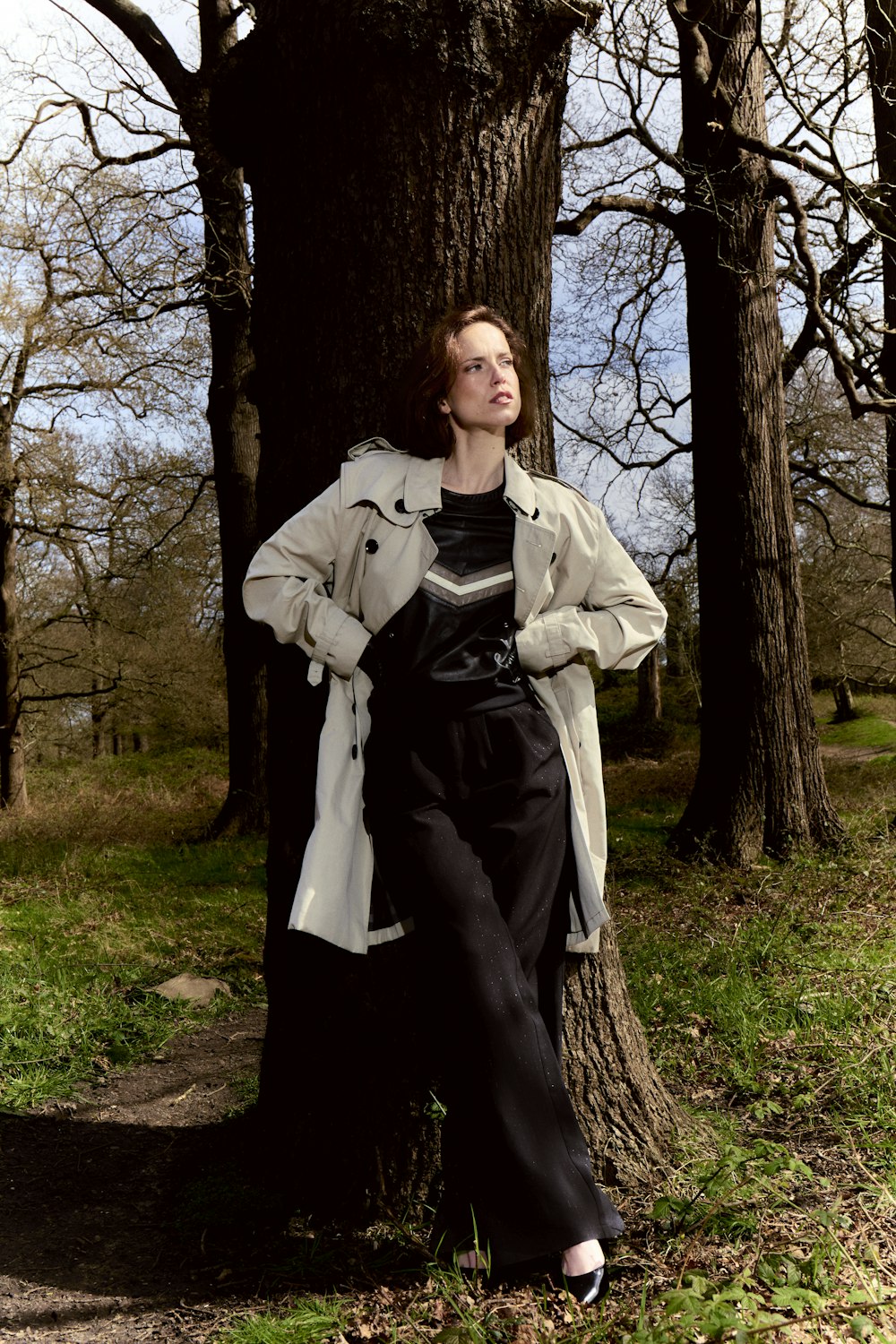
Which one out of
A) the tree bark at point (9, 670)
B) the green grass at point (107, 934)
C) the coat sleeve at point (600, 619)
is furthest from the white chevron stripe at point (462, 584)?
the tree bark at point (9, 670)

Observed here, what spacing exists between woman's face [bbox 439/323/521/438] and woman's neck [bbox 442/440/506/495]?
7 cm

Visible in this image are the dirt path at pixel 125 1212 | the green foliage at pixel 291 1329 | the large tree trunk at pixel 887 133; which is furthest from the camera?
the large tree trunk at pixel 887 133

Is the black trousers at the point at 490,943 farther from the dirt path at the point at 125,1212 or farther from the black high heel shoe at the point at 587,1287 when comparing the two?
the dirt path at the point at 125,1212

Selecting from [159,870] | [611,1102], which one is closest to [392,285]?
[611,1102]

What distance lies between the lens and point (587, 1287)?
9.82 feet

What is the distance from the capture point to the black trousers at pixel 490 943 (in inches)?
119

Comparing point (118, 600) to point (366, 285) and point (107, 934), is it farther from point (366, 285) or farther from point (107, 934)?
point (366, 285)

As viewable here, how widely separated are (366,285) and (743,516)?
241 inches

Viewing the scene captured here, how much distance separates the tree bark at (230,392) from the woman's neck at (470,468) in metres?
7.65

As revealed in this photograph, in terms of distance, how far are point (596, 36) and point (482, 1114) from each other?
24.5 feet

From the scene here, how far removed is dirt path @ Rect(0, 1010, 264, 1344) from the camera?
10.5 ft

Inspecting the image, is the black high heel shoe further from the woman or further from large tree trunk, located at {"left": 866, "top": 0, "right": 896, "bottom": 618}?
large tree trunk, located at {"left": 866, "top": 0, "right": 896, "bottom": 618}

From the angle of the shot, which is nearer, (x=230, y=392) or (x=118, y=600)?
(x=230, y=392)

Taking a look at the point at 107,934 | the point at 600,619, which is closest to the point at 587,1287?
the point at 600,619
